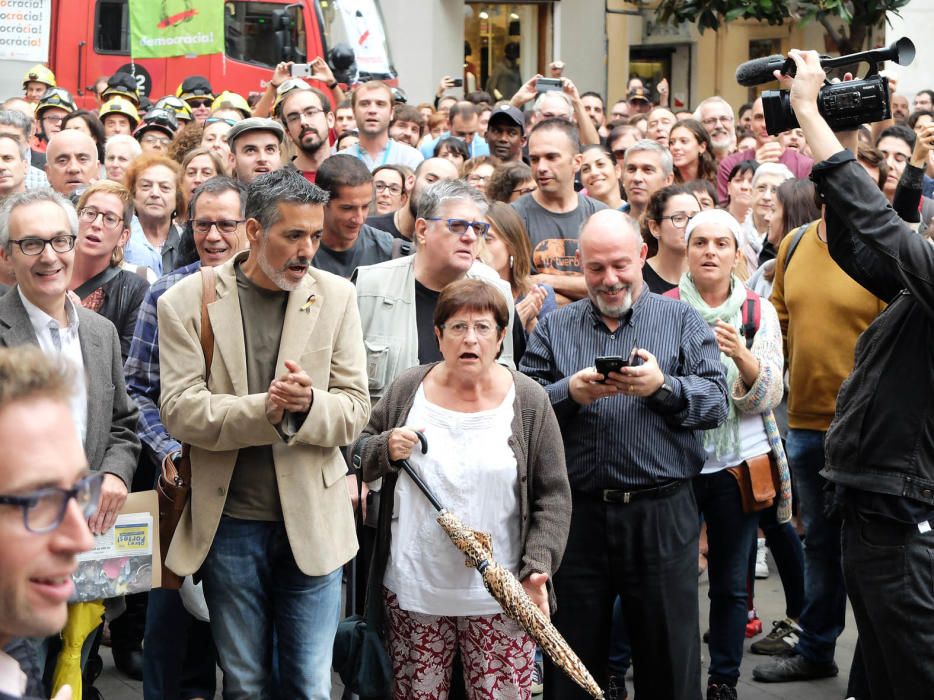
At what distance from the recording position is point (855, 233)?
3871 mm

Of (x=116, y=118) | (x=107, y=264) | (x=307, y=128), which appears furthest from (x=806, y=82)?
(x=116, y=118)

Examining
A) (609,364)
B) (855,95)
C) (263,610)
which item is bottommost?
(263,610)

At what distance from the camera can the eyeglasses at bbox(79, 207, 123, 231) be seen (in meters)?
5.43

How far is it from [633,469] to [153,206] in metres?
3.50

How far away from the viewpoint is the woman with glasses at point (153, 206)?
6762 mm

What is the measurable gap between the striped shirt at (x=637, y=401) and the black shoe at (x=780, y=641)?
1.72m

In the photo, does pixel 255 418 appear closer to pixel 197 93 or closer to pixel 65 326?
pixel 65 326

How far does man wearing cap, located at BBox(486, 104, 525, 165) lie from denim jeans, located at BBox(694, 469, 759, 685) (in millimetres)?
4657

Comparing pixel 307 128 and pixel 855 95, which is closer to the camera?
pixel 855 95

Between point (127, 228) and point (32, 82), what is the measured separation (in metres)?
9.03

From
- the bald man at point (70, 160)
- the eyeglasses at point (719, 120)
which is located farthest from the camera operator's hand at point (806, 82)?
the eyeglasses at point (719, 120)

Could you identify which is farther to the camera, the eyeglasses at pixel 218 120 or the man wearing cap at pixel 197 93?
the man wearing cap at pixel 197 93

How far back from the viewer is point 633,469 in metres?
4.60

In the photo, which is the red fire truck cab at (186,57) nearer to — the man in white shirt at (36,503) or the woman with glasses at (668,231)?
the woman with glasses at (668,231)
